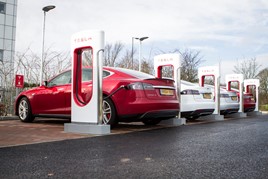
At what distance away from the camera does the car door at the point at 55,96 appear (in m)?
7.97

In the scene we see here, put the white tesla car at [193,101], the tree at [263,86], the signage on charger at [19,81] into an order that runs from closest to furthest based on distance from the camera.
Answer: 1. the white tesla car at [193,101]
2. the signage on charger at [19,81]
3. the tree at [263,86]

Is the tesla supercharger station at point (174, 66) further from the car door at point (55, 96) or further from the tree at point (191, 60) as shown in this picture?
the tree at point (191, 60)

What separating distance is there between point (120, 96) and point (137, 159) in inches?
127

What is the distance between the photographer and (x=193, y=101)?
31.4ft

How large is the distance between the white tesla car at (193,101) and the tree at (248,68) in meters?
27.7

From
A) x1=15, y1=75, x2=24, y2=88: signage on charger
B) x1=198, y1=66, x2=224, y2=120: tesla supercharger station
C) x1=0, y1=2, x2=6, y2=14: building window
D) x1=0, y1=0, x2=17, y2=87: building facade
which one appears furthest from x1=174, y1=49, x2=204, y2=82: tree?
x1=15, y1=75, x2=24, y2=88: signage on charger

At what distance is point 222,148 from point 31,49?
1040 cm

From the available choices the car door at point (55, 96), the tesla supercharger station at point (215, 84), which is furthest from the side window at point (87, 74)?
the tesla supercharger station at point (215, 84)

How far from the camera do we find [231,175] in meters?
3.02

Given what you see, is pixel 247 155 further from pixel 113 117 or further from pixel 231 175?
pixel 113 117

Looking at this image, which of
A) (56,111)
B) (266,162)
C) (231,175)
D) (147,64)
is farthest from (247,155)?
(147,64)

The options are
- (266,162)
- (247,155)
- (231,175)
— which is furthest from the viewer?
(247,155)

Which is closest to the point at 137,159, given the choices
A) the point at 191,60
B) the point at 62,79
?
the point at 62,79

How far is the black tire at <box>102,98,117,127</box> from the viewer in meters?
6.97
